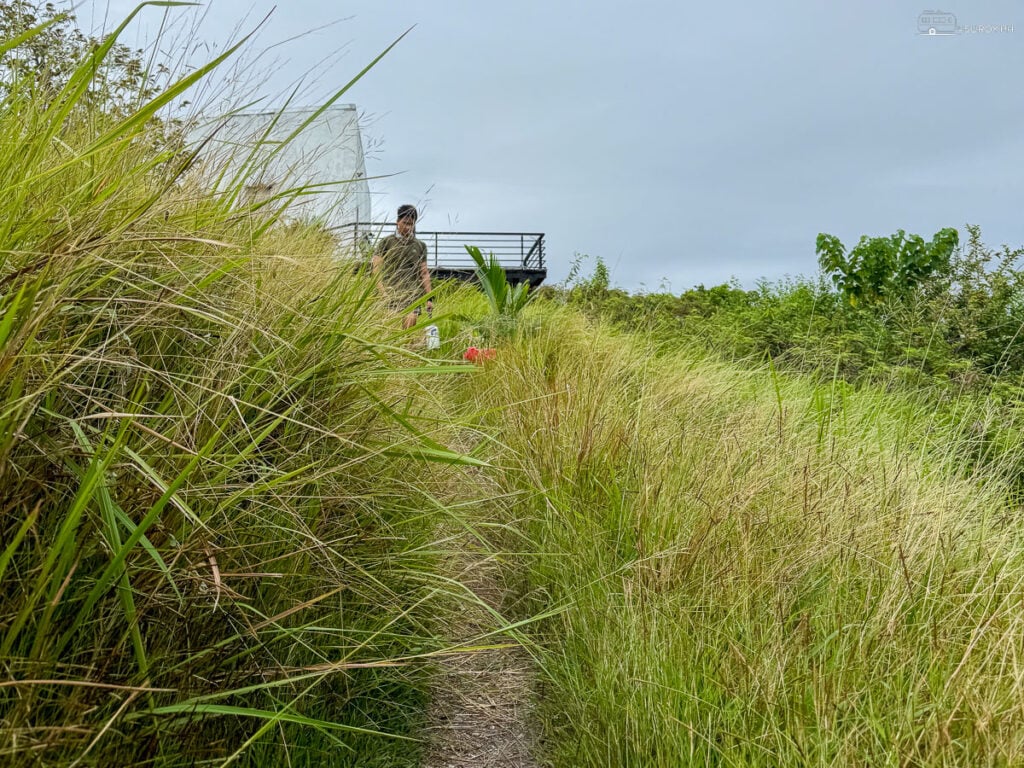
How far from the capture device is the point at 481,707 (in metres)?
2.35

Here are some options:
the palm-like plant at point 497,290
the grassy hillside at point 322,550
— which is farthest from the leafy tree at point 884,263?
the grassy hillside at point 322,550

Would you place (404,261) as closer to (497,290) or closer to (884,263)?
(497,290)

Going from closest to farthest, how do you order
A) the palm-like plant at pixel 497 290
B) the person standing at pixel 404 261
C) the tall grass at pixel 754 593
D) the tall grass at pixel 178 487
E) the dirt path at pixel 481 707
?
1. the tall grass at pixel 178 487
2. the tall grass at pixel 754 593
3. the dirt path at pixel 481 707
4. the person standing at pixel 404 261
5. the palm-like plant at pixel 497 290

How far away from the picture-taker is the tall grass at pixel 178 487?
1189 millimetres

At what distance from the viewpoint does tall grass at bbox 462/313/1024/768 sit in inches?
58.7

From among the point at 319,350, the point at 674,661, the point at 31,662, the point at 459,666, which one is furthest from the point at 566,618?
the point at 31,662

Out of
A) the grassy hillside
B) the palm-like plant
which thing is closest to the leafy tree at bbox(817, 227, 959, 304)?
the palm-like plant

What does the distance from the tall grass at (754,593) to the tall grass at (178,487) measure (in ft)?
2.08

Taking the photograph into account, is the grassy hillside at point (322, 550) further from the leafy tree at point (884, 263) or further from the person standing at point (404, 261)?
the leafy tree at point (884, 263)

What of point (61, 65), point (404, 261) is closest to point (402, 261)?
point (404, 261)

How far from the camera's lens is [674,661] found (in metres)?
1.82

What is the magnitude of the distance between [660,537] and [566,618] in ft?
1.50

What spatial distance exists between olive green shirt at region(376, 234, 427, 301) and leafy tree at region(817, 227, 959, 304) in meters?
5.95

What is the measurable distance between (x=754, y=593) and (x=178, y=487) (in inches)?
63.7
